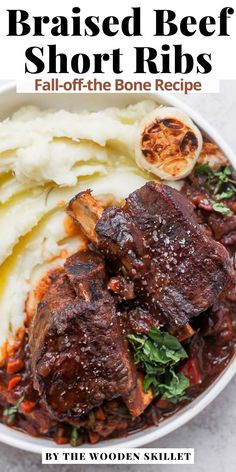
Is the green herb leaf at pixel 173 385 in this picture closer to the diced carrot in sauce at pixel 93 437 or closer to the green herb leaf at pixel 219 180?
the diced carrot in sauce at pixel 93 437

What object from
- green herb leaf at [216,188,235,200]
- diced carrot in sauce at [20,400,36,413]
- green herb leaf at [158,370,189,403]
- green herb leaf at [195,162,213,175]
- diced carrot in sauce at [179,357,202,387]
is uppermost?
green herb leaf at [195,162,213,175]

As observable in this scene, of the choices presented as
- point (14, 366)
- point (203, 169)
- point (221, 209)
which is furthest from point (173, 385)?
point (203, 169)

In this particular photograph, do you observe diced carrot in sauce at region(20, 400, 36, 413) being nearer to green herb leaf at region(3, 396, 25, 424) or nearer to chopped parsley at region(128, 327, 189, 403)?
green herb leaf at region(3, 396, 25, 424)

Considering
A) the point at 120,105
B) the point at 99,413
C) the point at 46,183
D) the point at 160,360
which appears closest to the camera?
the point at 160,360

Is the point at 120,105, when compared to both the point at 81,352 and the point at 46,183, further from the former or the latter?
the point at 81,352

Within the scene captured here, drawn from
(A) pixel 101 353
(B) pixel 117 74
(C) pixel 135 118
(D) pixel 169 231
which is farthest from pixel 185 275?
(B) pixel 117 74

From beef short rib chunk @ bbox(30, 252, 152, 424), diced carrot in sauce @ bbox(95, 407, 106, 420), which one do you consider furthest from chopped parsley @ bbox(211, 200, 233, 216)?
diced carrot in sauce @ bbox(95, 407, 106, 420)

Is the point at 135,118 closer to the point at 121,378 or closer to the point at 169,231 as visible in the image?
the point at 169,231
